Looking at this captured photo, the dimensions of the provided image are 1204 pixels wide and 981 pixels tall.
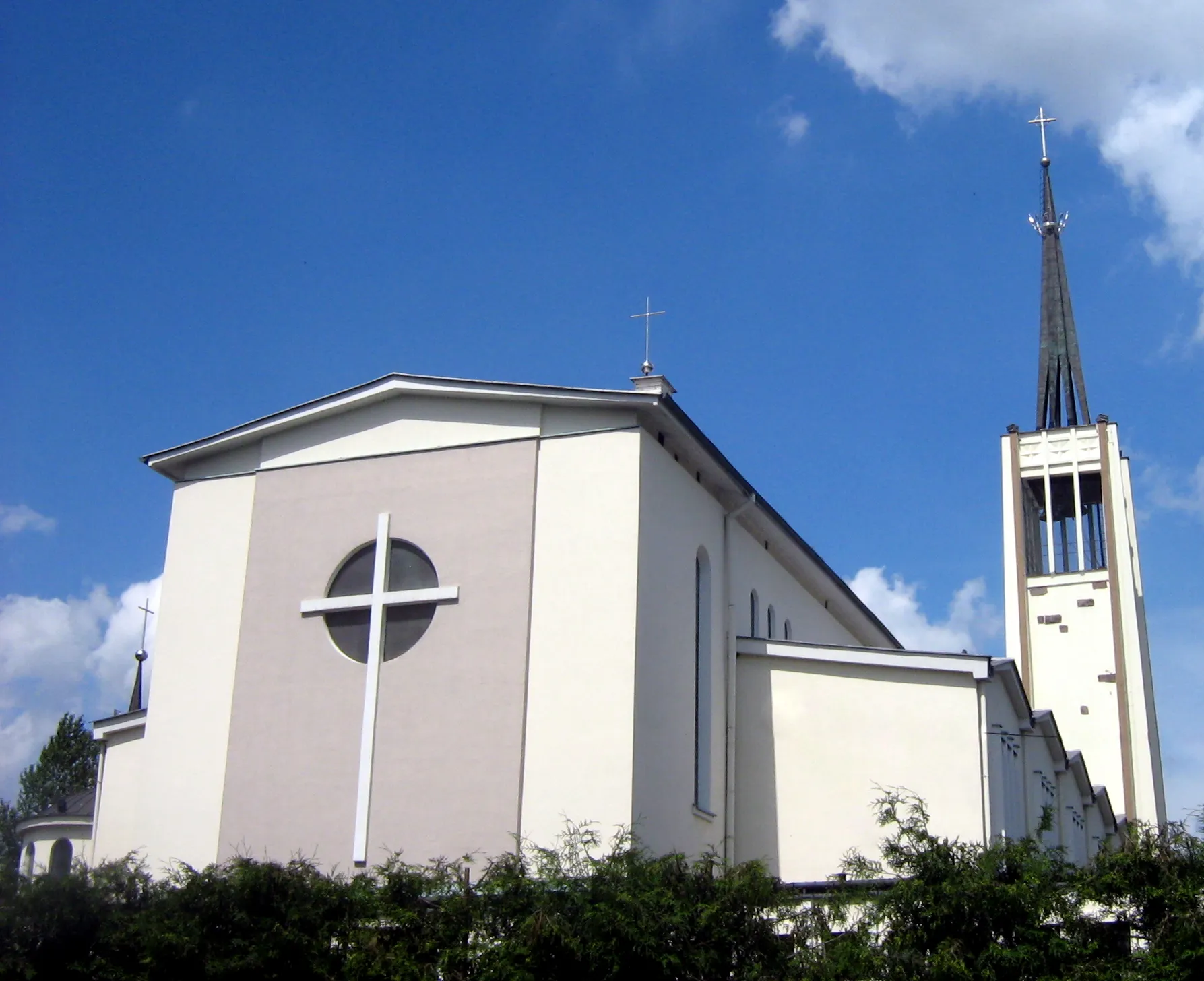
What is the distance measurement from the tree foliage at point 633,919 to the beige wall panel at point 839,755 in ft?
12.7

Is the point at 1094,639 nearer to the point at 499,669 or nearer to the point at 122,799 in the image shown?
the point at 499,669

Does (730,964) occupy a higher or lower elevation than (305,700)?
lower

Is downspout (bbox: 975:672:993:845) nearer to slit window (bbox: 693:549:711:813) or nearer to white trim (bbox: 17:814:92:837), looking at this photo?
slit window (bbox: 693:549:711:813)

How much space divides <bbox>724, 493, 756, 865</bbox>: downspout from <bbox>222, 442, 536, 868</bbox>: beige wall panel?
3.77m

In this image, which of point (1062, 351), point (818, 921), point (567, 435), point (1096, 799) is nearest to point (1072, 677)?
point (1096, 799)

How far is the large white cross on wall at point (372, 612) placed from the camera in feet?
62.9

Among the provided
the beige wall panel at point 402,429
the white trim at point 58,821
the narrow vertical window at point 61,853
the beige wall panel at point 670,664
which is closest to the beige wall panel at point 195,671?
the beige wall panel at point 402,429

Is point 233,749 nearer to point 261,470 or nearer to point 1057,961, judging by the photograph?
point 261,470

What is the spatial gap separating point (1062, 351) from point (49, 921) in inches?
1594

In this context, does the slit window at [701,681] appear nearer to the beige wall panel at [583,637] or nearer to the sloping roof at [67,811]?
the beige wall panel at [583,637]

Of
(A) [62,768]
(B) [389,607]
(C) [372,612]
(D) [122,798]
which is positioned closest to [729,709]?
(B) [389,607]

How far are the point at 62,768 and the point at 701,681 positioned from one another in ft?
148

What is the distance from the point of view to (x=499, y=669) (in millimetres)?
19000

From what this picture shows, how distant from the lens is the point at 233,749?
20281 millimetres
